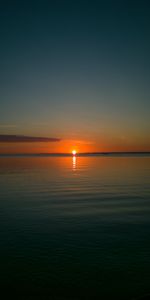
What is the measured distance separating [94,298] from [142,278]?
97.5 inches

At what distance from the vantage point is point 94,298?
9758 mm

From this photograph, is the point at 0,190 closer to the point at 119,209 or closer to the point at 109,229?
the point at 119,209

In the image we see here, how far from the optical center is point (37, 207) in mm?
24531

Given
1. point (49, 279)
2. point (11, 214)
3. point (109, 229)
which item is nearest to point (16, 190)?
point (11, 214)

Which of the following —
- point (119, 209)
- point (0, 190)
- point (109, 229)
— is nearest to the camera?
point (109, 229)

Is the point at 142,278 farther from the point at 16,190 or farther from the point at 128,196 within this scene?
the point at 16,190

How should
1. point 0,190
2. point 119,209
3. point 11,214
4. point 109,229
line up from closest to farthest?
point 109,229, point 11,214, point 119,209, point 0,190

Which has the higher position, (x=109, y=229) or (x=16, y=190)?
(x=16, y=190)

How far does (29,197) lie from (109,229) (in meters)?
13.5

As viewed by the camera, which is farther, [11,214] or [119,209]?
[119,209]

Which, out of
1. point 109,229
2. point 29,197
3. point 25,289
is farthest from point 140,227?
point 29,197

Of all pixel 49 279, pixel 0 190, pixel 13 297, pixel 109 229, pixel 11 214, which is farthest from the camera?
pixel 0 190

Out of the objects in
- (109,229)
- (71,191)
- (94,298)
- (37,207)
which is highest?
(71,191)

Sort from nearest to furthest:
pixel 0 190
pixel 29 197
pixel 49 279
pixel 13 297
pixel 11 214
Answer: pixel 13 297 → pixel 49 279 → pixel 11 214 → pixel 29 197 → pixel 0 190
